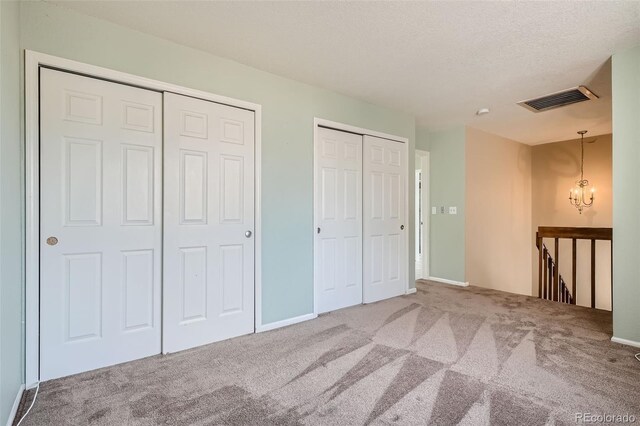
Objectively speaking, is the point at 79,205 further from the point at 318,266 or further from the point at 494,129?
the point at 494,129

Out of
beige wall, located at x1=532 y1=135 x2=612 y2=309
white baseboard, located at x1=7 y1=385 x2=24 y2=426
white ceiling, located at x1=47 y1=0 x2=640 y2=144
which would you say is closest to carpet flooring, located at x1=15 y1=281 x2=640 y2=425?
white baseboard, located at x1=7 y1=385 x2=24 y2=426

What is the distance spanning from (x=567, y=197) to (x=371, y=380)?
6173 mm

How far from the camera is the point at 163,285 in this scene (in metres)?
2.50

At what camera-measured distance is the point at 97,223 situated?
7.39 ft

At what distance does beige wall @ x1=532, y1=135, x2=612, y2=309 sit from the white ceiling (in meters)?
2.96

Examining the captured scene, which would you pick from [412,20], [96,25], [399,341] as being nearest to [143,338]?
[399,341]

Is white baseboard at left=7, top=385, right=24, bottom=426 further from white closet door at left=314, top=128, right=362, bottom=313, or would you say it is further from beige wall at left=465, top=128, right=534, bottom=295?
beige wall at left=465, top=128, right=534, bottom=295

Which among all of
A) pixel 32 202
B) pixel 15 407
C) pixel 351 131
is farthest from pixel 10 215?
pixel 351 131

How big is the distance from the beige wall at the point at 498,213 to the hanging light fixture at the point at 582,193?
2.34ft

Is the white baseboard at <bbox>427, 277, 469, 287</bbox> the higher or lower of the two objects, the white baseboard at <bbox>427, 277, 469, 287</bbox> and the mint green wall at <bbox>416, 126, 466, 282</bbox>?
the lower

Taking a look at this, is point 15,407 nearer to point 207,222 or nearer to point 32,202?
point 32,202

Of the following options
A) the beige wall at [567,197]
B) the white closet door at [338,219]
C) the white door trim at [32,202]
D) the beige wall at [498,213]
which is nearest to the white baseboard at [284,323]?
the white closet door at [338,219]

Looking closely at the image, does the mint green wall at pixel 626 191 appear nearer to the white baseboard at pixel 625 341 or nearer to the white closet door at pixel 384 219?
the white baseboard at pixel 625 341

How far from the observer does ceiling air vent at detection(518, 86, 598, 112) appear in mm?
3439
